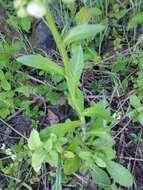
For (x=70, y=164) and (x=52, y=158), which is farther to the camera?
(x=70, y=164)

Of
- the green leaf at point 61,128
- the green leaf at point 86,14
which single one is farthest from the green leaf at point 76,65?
the green leaf at point 86,14

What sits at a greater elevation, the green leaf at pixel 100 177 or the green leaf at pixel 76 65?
the green leaf at pixel 76 65

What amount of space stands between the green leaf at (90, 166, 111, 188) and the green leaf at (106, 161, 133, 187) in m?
0.02

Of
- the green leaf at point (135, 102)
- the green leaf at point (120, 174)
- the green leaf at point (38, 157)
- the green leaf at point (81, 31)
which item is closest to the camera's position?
the green leaf at point (81, 31)

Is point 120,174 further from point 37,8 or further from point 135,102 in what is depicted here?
point 37,8

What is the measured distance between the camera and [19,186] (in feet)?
4.80

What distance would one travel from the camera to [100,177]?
136 cm

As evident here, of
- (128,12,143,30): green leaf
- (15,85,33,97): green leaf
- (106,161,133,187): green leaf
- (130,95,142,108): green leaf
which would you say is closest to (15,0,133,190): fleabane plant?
(106,161,133,187): green leaf

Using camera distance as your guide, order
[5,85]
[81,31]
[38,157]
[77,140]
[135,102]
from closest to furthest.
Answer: [81,31] < [38,157] < [77,140] < [135,102] < [5,85]

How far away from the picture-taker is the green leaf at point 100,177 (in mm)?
1365

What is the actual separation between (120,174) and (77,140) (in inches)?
7.2

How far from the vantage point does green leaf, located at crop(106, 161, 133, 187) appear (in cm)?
134

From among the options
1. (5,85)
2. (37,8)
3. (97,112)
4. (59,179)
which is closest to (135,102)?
(97,112)

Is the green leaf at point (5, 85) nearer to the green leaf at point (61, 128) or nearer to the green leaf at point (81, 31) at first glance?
the green leaf at point (61, 128)
